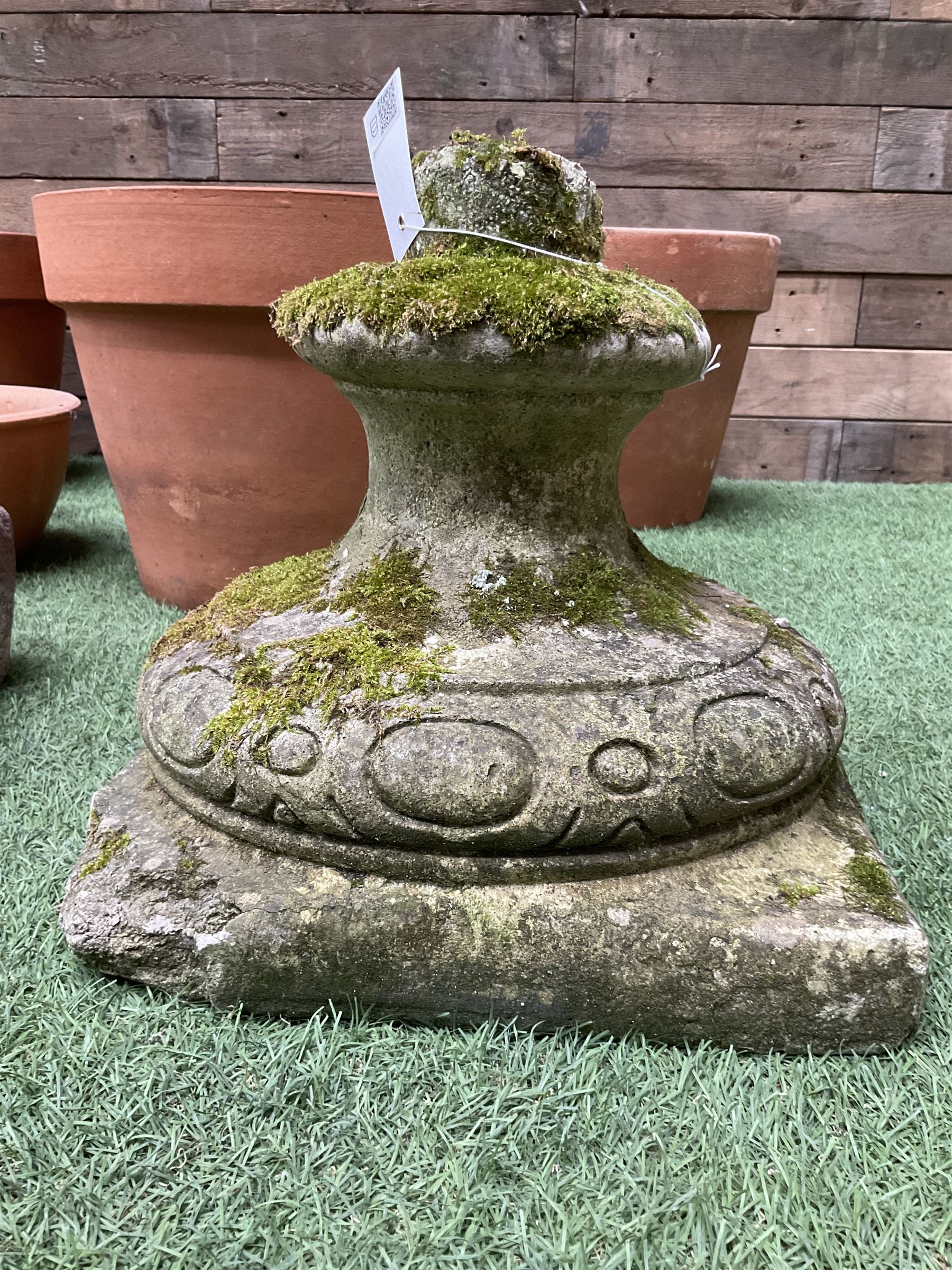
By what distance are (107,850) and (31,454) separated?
162 cm

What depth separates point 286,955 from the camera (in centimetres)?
92

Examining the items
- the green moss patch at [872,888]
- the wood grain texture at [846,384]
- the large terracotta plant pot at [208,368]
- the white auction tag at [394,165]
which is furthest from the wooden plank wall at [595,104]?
the green moss patch at [872,888]

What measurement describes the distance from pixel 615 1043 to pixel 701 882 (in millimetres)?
184

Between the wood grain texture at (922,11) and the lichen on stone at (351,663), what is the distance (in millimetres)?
2978

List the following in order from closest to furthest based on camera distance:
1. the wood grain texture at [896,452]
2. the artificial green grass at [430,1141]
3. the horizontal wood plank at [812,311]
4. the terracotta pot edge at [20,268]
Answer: the artificial green grass at [430,1141] → the terracotta pot edge at [20,268] → the horizontal wood plank at [812,311] → the wood grain texture at [896,452]

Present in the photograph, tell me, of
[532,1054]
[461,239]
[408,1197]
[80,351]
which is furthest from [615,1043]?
[80,351]

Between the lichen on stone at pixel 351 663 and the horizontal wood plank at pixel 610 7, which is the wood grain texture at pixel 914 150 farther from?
the lichen on stone at pixel 351 663

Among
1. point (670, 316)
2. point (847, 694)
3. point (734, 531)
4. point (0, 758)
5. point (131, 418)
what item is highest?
point (670, 316)

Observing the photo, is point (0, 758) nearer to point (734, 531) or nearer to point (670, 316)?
point (670, 316)

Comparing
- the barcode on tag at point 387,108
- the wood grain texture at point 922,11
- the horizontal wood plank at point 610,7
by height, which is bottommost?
the barcode on tag at point 387,108

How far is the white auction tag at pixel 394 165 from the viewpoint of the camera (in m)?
0.94

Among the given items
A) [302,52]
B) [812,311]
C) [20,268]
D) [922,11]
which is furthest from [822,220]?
[20,268]

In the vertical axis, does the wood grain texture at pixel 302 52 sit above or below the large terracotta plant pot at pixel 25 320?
above

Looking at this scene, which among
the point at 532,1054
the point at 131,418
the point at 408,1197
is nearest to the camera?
the point at 408,1197
